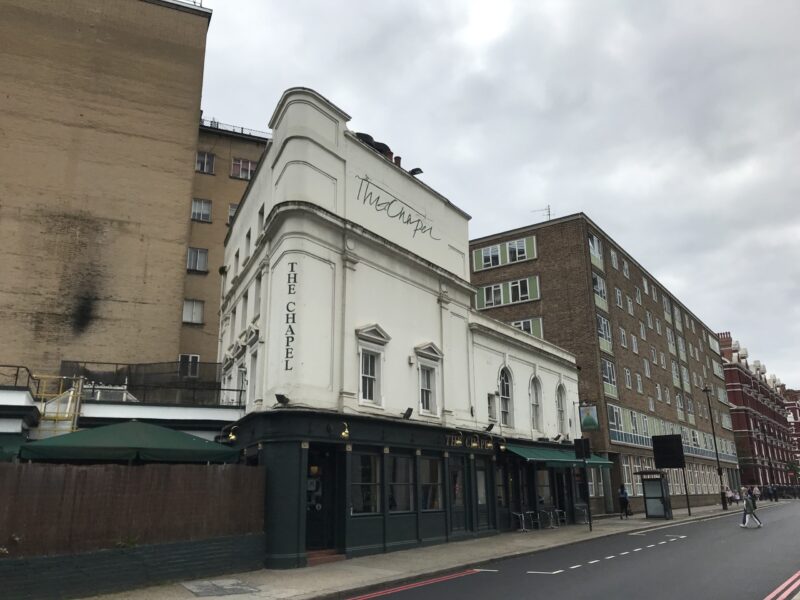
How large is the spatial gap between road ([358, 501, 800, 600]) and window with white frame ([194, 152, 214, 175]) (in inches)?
1162

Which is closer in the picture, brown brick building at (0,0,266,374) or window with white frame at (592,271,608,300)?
brown brick building at (0,0,266,374)

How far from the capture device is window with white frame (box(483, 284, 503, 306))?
139 feet

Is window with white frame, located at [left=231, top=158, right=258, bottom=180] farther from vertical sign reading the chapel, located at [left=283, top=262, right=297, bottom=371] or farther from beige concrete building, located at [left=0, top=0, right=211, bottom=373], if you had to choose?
vertical sign reading the chapel, located at [left=283, top=262, right=297, bottom=371]

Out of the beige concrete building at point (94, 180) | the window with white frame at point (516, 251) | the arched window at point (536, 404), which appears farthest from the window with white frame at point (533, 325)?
the beige concrete building at point (94, 180)

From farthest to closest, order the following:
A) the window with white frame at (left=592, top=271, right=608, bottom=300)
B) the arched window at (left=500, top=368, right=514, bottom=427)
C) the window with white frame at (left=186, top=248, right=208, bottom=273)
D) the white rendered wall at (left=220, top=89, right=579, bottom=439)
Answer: the window with white frame at (left=592, top=271, right=608, bottom=300)
the window with white frame at (left=186, top=248, right=208, bottom=273)
the arched window at (left=500, top=368, right=514, bottom=427)
the white rendered wall at (left=220, top=89, right=579, bottom=439)

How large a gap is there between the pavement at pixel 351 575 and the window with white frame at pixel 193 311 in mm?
20000

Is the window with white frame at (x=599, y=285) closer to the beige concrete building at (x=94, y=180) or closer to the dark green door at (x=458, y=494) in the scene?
the dark green door at (x=458, y=494)

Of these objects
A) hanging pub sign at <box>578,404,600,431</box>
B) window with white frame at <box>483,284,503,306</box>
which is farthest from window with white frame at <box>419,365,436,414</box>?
window with white frame at <box>483,284,503,306</box>

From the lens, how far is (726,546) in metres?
18.3

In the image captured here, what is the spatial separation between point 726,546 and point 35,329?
2898cm

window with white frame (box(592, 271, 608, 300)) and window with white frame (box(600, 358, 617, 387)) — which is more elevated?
window with white frame (box(592, 271, 608, 300))

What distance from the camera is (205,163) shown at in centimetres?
3772

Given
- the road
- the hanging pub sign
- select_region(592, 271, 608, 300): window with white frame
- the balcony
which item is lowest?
the road

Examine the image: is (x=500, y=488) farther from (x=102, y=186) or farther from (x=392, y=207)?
(x=102, y=186)
